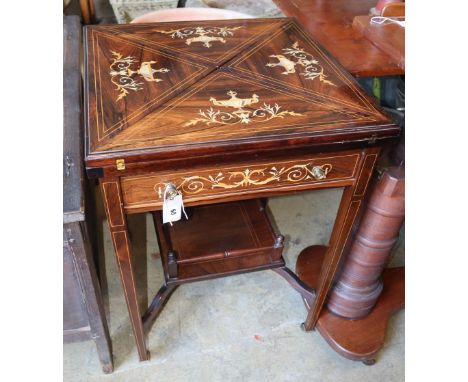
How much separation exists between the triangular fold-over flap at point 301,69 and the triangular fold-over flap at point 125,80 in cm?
12

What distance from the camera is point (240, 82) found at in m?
0.92

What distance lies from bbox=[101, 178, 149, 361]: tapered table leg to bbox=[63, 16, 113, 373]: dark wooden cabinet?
5cm

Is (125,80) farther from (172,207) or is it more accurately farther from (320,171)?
(320,171)

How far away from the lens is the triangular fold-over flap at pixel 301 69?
0.89 metres

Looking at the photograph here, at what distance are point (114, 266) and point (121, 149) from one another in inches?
32.2

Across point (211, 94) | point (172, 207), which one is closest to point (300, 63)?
point (211, 94)

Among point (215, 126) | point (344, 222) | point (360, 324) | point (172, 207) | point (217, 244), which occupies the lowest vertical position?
point (360, 324)

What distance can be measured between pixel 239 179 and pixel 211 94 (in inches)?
7.4

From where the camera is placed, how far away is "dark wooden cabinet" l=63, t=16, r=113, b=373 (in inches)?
31.3

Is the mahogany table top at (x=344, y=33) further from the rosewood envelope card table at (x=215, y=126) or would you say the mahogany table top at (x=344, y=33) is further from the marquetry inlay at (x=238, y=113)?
the marquetry inlay at (x=238, y=113)

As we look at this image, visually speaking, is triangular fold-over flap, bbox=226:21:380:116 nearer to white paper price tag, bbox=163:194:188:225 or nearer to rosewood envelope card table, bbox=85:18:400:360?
rosewood envelope card table, bbox=85:18:400:360

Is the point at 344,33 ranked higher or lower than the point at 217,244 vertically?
higher

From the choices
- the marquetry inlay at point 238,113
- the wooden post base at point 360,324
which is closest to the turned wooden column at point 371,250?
the wooden post base at point 360,324

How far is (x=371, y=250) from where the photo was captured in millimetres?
1131
